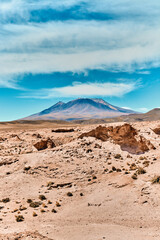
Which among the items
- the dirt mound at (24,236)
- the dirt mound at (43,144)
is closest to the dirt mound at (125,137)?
the dirt mound at (43,144)

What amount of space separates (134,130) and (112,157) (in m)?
4.05

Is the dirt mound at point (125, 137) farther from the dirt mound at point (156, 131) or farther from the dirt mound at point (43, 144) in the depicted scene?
the dirt mound at point (43, 144)

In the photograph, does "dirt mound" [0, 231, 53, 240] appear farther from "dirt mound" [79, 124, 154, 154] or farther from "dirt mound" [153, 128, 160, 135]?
"dirt mound" [153, 128, 160, 135]

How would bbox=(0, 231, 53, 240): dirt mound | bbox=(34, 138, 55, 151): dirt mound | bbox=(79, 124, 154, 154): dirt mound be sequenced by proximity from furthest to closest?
bbox=(34, 138, 55, 151): dirt mound → bbox=(79, 124, 154, 154): dirt mound → bbox=(0, 231, 53, 240): dirt mound

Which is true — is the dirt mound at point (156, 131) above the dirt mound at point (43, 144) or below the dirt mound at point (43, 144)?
above

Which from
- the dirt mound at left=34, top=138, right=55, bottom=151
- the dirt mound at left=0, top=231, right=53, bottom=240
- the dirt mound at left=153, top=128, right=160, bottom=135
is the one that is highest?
the dirt mound at left=153, top=128, right=160, bottom=135

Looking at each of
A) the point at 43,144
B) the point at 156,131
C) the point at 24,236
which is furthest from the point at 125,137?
the point at 24,236

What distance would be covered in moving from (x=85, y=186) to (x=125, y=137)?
7769 millimetres

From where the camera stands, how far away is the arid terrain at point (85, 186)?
8.86 m

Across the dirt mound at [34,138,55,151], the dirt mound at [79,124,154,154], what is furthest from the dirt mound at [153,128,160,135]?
the dirt mound at [34,138,55,151]

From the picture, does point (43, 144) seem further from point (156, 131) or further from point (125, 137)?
point (156, 131)

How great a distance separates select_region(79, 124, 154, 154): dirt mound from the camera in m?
18.7

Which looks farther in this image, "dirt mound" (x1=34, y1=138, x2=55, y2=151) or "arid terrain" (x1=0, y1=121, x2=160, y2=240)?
"dirt mound" (x1=34, y1=138, x2=55, y2=151)

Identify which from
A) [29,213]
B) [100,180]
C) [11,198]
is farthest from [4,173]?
[100,180]
